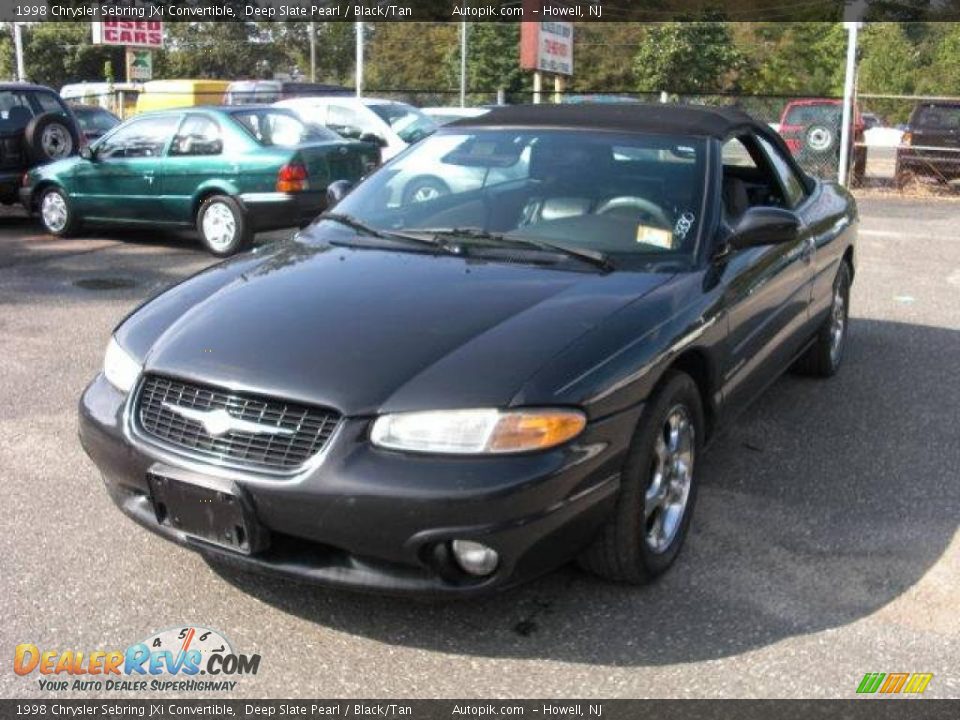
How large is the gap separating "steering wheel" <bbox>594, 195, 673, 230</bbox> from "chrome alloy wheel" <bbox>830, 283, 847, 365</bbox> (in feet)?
7.38

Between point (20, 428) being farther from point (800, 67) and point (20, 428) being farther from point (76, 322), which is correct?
point (800, 67)

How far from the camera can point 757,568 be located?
3.80 metres

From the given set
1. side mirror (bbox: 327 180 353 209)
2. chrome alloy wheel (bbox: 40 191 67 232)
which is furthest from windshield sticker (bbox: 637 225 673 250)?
chrome alloy wheel (bbox: 40 191 67 232)

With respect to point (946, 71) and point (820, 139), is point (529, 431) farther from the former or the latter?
point (946, 71)

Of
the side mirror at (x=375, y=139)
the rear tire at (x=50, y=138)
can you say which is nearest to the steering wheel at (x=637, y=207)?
the side mirror at (x=375, y=139)

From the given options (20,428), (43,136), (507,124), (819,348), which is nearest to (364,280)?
(507,124)

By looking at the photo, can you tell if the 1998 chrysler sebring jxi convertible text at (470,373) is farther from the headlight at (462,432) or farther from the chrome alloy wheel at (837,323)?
the chrome alloy wheel at (837,323)

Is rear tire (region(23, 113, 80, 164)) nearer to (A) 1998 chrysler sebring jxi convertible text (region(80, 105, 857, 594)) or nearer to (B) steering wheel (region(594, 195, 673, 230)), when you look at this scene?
(A) 1998 chrysler sebring jxi convertible text (region(80, 105, 857, 594))

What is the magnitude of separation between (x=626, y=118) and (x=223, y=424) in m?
2.49

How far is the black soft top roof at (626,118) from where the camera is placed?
466cm

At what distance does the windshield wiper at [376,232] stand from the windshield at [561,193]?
0.04 m

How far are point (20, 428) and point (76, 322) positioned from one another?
2.50 meters

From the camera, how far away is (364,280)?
12.5ft

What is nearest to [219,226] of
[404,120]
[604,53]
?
[404,120]
